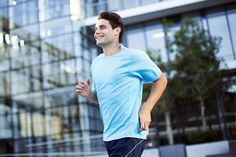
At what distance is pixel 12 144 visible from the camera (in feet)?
53.3

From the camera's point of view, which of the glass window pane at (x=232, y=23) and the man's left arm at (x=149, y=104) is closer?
the man's left arm at (x=149, y=104)

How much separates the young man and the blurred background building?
11.9 m

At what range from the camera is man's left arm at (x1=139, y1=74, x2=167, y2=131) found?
1.58 meters

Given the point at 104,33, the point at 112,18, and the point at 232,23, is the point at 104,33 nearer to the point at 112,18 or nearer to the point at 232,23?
the point at 112,18

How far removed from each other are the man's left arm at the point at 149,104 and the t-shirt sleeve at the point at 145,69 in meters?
0.03

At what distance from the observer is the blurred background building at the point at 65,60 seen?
46.7ft

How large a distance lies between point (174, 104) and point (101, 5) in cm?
514

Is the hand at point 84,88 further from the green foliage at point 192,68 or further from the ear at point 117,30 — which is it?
the green foliage at point 192,68

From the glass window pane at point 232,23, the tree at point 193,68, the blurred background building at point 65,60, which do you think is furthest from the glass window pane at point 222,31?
the tree at point 193,68

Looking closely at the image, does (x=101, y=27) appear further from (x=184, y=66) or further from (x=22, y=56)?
(x=22, y=56)

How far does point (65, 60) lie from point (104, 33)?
1450 cm

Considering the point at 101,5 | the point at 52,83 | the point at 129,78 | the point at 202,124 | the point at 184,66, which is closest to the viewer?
the point at 129,78

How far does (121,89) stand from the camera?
1635 mm

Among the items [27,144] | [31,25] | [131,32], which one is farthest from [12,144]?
[131,32]
